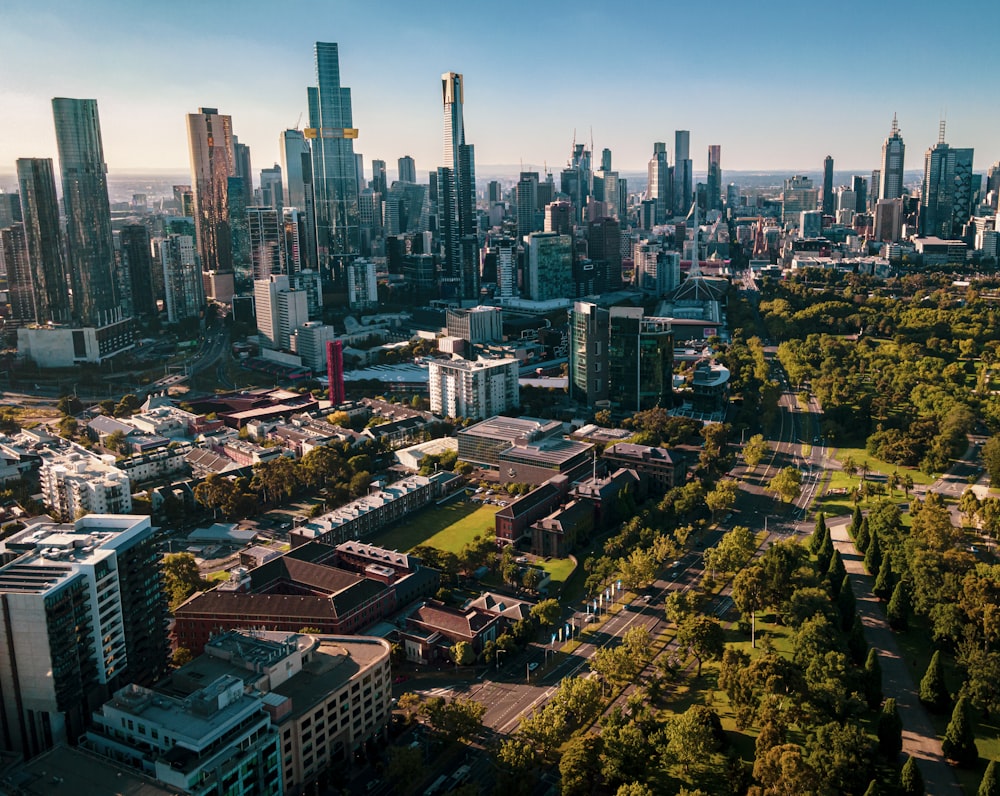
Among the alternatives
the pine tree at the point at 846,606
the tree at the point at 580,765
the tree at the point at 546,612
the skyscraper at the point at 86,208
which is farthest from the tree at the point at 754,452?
the skyscraper at the point at 86,208

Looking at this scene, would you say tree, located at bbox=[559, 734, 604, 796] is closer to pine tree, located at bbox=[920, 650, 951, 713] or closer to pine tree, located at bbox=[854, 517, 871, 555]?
pine tree, located at bbox=[920, 650, 951, 713]

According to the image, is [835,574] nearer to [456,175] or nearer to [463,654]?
[463,654]

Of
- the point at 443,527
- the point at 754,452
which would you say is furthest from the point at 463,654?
the point at 754,452

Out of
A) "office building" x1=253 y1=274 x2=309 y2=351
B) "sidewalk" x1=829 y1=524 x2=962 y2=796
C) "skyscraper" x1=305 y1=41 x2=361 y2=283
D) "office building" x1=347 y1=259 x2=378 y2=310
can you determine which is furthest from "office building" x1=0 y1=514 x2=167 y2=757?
"skyscraper" x1=305 y1=41 x2=361 y2=283

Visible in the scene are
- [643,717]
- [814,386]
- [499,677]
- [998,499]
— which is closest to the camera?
[643,717]

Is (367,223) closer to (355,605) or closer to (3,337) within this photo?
(3,337)

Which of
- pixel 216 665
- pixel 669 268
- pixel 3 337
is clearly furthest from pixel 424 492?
pixel 669 268

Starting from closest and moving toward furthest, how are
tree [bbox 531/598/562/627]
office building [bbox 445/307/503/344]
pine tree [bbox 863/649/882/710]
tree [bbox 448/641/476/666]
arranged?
pine tree [bbox 863/649/882/710] < tree [bbox 448/641/476/666] < tree [bbox 531/598/562/627] < office building [bbox 445/307/503/344]
